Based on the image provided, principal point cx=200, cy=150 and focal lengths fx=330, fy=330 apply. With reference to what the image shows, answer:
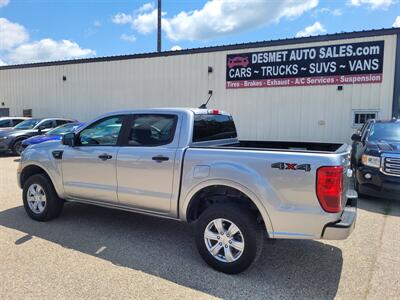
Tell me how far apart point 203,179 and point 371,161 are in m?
4.20

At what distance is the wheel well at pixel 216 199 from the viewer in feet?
12.0

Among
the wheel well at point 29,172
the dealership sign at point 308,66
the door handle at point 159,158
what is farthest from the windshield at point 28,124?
the door handle at point 159,158

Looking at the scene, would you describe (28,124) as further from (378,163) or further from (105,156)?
(378,163)

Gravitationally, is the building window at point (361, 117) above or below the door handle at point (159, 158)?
above

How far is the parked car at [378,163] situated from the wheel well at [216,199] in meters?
3.67

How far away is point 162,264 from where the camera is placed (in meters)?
3.72

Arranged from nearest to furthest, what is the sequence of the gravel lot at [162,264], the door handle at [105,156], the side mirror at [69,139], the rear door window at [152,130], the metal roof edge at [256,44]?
the gravel lot at [162,264]
the rear door window at [152,130]
the door handle at [105,156]
the side mirror at [69,139]
the metal roof edge at [256,44]

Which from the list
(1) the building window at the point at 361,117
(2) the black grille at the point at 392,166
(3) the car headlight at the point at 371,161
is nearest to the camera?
(2) the black grille at the point at 392,166

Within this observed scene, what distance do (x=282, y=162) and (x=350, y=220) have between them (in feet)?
2.93

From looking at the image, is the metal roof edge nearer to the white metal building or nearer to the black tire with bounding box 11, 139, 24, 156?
the white metal building

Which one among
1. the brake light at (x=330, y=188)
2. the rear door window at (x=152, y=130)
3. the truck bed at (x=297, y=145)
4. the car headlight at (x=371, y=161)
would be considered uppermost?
the rear door window at (x=152, y=130)

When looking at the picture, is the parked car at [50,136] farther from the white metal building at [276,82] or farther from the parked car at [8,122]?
the white metal building at [276,82]

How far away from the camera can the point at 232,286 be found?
3.27 meters

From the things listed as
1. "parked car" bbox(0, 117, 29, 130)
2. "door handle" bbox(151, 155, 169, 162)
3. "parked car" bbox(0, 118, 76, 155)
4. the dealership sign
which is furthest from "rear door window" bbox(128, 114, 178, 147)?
"parked car" bbox(0, 117, 29, 130)
